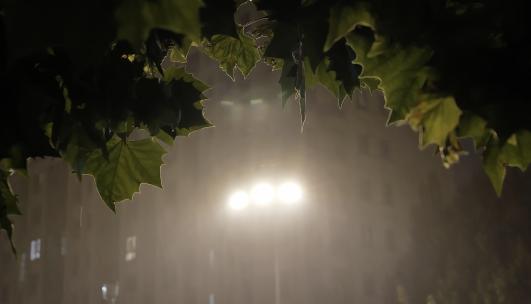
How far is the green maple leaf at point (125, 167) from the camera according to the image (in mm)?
1882

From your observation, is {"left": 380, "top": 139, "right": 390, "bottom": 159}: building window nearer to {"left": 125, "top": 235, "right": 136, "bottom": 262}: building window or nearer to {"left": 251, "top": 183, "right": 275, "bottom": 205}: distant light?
{"left": 125, "top": 235, "right": 136, "bottom": 262}: building window

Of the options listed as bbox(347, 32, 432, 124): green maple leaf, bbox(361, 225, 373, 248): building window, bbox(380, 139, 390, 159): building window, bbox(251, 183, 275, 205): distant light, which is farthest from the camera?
bbox(380, 139, 390, 159): building window

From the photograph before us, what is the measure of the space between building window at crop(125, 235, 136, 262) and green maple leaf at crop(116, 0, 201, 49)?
45.7m

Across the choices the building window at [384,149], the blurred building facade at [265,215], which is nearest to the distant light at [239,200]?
the blurred building facade at [265,215]

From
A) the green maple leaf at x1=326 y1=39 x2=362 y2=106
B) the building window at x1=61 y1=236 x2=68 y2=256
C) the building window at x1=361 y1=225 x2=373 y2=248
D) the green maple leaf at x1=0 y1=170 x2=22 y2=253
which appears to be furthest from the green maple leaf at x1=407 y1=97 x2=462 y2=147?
the building window at x1=61 y1=236 x2=68 y2=256

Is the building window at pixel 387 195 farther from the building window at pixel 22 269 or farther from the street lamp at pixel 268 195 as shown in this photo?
the building window at pixel 22 269

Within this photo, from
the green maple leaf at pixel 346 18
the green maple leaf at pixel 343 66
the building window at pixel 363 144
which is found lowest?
the green maple leaf at pixel 346 18

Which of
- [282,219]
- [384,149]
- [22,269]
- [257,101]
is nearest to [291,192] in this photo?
[282,219]

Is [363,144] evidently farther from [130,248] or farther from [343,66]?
[343,66]

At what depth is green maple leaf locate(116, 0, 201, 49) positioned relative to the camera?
3.43 ft

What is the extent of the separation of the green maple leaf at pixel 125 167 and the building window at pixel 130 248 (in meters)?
44.8

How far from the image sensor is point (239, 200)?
1547cm

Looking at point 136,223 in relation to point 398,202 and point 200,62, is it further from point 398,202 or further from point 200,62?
point 398,202

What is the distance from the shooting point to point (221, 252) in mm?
37031
